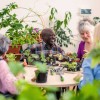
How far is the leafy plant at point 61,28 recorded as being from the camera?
20.7 feet

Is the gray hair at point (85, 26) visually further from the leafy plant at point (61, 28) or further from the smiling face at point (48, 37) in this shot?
the leafy plant at point (61, 28)

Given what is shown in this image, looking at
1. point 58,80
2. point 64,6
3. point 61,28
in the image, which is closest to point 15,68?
point 58,80

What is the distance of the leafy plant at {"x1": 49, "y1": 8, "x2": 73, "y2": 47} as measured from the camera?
20.7 feet

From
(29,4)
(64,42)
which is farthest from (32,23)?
(64,42)

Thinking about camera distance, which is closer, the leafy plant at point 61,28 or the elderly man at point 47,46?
the elderly man at point 47,46

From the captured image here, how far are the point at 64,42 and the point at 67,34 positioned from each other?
245 millimetres

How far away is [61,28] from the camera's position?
6453 mm

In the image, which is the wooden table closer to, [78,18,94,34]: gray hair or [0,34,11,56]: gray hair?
[0,34,11,56]: gray hair

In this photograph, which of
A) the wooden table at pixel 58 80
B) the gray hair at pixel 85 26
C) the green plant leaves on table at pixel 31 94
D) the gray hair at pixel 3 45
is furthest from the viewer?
the gray hair at pixel 85 26

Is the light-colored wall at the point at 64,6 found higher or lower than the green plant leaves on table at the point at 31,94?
higher

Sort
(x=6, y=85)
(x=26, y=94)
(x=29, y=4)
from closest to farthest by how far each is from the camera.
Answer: (x=26, y=94) → (x=6, y=85) → (x=29, y=4)

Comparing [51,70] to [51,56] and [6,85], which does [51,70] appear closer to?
[51,56]

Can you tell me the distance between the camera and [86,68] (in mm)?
2281

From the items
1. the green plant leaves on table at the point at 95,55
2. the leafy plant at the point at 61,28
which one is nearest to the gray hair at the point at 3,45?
the green plant leaves on table at the point at 95,55
